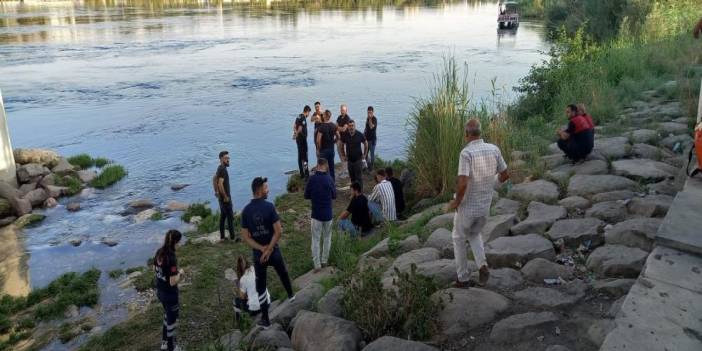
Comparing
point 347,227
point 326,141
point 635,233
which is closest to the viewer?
point 635,233

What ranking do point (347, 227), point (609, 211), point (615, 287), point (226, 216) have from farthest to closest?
point (226, 216), point (347, 227), point (609, 211), point (615, 287)

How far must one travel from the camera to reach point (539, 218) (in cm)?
661

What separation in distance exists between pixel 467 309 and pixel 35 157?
13.6 meters

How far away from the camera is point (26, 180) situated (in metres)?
13.6

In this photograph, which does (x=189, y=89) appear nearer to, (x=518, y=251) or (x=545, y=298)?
(x=518, y=251)

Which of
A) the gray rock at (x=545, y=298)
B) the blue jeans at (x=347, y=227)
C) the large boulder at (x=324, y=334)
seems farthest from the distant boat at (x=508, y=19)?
the large boulder at (x=324, y=334)

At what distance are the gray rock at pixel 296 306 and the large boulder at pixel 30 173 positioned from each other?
10048 mm

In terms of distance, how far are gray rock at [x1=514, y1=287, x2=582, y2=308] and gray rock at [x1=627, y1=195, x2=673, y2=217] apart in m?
1.90

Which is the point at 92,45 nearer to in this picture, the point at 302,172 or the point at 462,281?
the point at 302,172

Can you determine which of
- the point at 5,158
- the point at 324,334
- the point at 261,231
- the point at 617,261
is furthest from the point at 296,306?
the point at 5,158

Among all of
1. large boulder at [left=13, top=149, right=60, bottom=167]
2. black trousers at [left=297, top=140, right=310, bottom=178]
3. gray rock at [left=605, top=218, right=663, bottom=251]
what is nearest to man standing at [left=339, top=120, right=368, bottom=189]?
black trousers at [left=297, top=140, right=310, bottom=178]

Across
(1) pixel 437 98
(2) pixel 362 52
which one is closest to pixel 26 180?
(1) pixel 437 98

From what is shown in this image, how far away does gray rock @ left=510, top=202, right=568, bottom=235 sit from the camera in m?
6.37

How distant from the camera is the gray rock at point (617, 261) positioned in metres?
4.99
